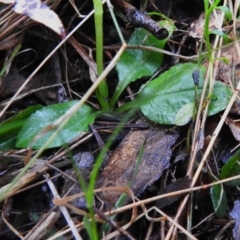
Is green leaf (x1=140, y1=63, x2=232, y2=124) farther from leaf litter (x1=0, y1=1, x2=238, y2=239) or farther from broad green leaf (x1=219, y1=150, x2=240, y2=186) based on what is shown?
broad green leaf (x1=219, y1=150, x2=240, y2=186)

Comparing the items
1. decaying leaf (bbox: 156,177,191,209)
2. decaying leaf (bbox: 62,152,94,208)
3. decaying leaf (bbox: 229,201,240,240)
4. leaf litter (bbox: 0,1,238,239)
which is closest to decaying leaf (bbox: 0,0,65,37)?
leaf litter (bbox: 0,1,238,239)

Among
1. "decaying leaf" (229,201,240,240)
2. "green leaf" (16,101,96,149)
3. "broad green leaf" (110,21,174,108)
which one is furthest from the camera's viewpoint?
"broad green leaf" (110,21,174,108)

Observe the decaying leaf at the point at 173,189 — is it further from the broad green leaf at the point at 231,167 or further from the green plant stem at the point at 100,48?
the green plant stem at the point at 100,48

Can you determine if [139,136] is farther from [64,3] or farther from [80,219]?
[64,3]

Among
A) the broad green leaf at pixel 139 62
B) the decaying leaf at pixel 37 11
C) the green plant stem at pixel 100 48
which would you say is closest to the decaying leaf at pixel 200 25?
the broad green leaf at pixel 139 62

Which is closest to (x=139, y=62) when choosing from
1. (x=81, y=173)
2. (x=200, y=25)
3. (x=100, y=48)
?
(x=100, y=48)

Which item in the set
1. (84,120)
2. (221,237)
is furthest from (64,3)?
(221,237)
